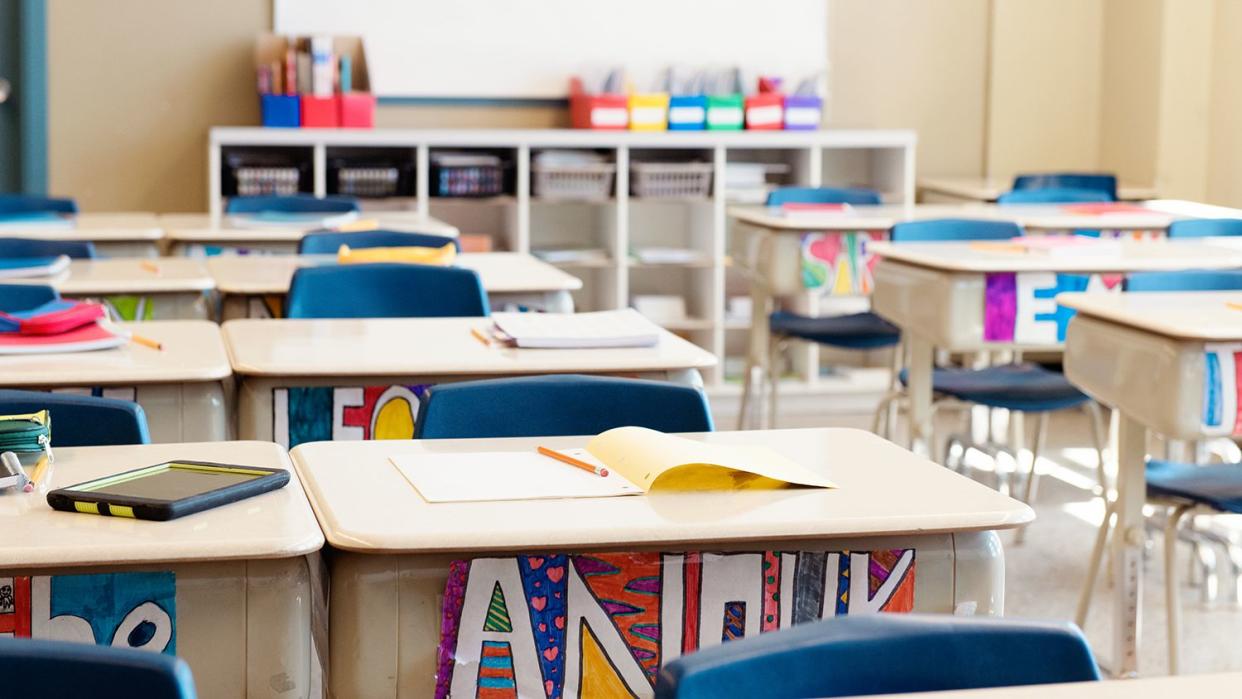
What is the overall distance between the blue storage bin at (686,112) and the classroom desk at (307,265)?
269 cm

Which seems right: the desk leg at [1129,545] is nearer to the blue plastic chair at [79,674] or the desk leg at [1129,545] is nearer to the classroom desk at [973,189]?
the blue plastic chair at [79,674]

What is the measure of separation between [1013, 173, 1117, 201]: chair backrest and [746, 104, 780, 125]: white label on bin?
1.00 metres

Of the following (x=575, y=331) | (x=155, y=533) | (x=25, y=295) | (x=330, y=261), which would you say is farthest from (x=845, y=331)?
(x=155, y=533)

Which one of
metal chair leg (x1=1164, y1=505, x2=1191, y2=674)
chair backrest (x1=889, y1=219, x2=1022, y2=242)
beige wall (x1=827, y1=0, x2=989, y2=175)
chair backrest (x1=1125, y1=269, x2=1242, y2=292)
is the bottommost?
metal chair leg (x1=1164, y1=505, x2=1191, y2=674)

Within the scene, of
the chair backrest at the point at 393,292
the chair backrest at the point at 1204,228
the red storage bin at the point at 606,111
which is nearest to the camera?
the chair backrest at the point at 393,292

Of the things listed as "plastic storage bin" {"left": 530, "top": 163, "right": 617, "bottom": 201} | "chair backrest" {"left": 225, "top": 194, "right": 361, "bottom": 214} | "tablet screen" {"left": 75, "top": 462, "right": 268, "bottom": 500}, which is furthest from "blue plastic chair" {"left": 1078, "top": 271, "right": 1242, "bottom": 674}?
"plastic storage bin" {"left": 530, "top": 163, "right": 617, "bottom": 201}

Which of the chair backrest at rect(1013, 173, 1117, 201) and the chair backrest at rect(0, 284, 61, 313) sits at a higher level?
the chair backrest at rect(1013, 173, 1117, 201)

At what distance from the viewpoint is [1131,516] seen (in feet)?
9.59

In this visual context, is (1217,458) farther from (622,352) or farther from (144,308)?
(144,308)

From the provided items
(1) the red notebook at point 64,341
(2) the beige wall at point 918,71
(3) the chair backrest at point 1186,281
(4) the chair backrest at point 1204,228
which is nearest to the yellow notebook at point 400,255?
(1) the red notebook at point 64,341

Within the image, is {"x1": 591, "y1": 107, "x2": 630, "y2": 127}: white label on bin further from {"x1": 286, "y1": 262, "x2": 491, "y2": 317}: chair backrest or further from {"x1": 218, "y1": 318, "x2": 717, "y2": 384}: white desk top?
{"x1": 218, "y1": 318, "x2": 717, "y2": 384}: white desk top

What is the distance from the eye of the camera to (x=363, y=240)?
4.07 metres

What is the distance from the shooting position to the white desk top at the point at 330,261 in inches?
137

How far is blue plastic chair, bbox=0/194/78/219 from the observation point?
16.9ft
